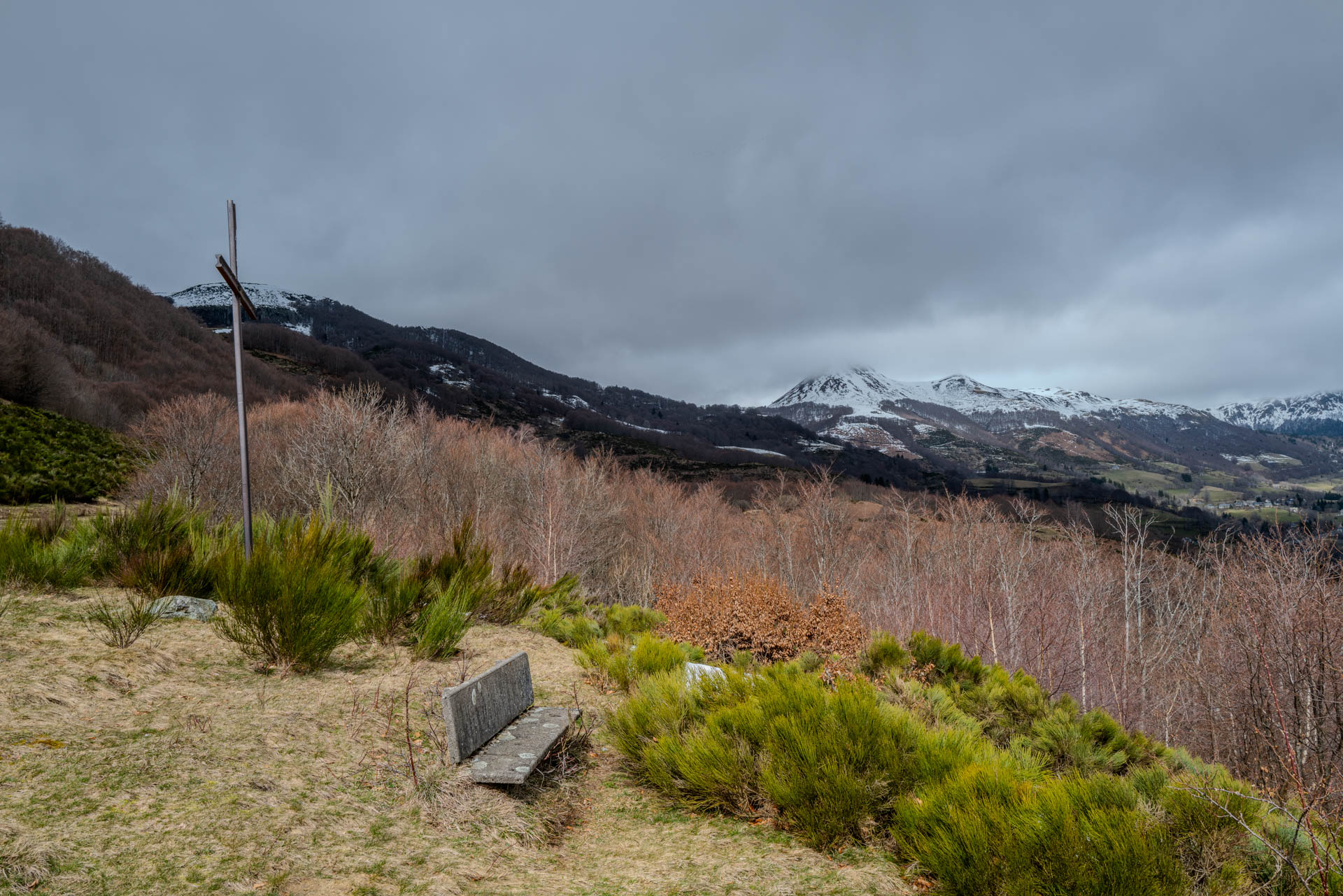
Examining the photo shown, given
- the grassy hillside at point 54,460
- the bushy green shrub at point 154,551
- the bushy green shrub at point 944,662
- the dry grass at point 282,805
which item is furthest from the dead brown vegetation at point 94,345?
the bushy green shrub at point 944,662

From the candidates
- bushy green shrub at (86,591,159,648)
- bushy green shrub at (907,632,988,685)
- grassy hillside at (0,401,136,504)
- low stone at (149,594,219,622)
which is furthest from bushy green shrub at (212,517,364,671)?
grassy hillside at (0,401,136,504)

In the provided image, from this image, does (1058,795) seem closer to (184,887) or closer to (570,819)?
(570,819)

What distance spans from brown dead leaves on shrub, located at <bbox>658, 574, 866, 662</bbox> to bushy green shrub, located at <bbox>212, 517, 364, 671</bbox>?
180 inches

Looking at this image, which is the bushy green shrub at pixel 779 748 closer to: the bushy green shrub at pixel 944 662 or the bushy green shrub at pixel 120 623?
the bushy green shrub at pixel 944 662

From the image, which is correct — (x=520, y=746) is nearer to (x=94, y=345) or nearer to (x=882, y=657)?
(x=882, y=657)

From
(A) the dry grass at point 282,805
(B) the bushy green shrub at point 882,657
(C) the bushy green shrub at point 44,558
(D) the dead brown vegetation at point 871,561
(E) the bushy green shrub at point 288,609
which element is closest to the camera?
(A) the dry grass at point 282,805

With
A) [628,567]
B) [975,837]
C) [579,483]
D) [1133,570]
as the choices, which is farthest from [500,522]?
[975,837]

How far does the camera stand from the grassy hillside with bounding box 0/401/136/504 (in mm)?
15664

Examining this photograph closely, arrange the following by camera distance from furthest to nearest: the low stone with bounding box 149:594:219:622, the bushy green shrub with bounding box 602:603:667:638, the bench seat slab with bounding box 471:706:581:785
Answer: the bushy green shrub with bounding box 602:603:667:638 → the low stone with bounding box 149:594:219:622 → the bench seat slab with bounding box 471:706:581:785

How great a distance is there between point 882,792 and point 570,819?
1955 mm

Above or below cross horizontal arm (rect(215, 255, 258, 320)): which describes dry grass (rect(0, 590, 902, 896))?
below

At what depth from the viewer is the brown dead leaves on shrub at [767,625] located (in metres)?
8.11

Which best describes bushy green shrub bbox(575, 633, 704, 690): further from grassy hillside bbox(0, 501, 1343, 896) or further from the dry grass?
the dry grass

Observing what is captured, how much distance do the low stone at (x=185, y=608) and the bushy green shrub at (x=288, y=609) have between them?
26.2 inches
